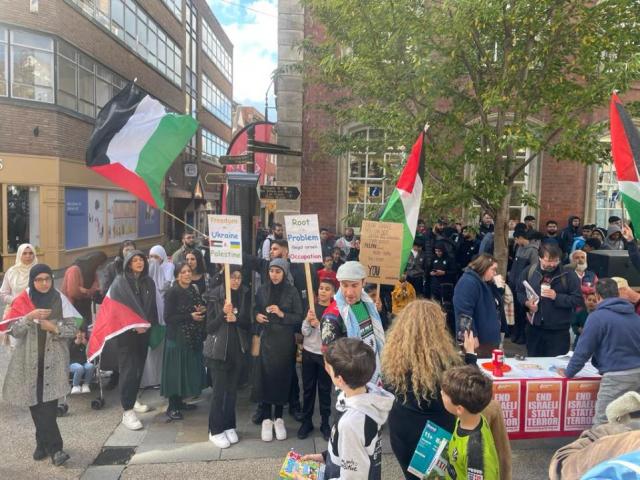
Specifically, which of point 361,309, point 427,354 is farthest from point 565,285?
point 427,354

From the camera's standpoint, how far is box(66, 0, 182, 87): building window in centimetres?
1861

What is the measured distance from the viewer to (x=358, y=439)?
2482 millimetres

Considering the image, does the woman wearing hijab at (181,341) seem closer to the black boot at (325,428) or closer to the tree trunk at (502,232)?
the black boot at (325,428)

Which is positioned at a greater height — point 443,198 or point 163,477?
point 443,198

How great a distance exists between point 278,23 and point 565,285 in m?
9.11

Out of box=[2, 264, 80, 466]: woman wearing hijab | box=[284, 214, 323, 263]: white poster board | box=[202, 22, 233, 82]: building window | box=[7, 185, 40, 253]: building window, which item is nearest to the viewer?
box=[2, 264, 80, 466]: woman wearing hijab

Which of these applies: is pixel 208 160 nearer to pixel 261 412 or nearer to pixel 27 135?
pixel 27 135

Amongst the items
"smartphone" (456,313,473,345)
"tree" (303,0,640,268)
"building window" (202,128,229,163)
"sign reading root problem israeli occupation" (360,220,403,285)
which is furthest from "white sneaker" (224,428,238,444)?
"building window" (202,128,229,163)

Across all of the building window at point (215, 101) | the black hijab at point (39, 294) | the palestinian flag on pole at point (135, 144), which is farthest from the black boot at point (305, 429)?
the building window at point (215, 101)

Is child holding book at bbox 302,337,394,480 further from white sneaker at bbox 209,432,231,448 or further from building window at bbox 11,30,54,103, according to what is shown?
building window at bbox 11,30,54,103

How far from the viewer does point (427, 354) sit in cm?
295

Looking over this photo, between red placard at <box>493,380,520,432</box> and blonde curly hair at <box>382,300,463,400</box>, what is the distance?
4.71 feet

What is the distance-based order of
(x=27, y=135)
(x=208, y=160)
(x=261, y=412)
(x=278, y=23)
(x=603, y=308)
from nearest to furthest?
(x=603, y=308) < (x=261, y=412) < (x=278, y=23) < (x=27, y=135) < (x=208, y=160)

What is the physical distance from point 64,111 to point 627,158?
1640 centimetres
